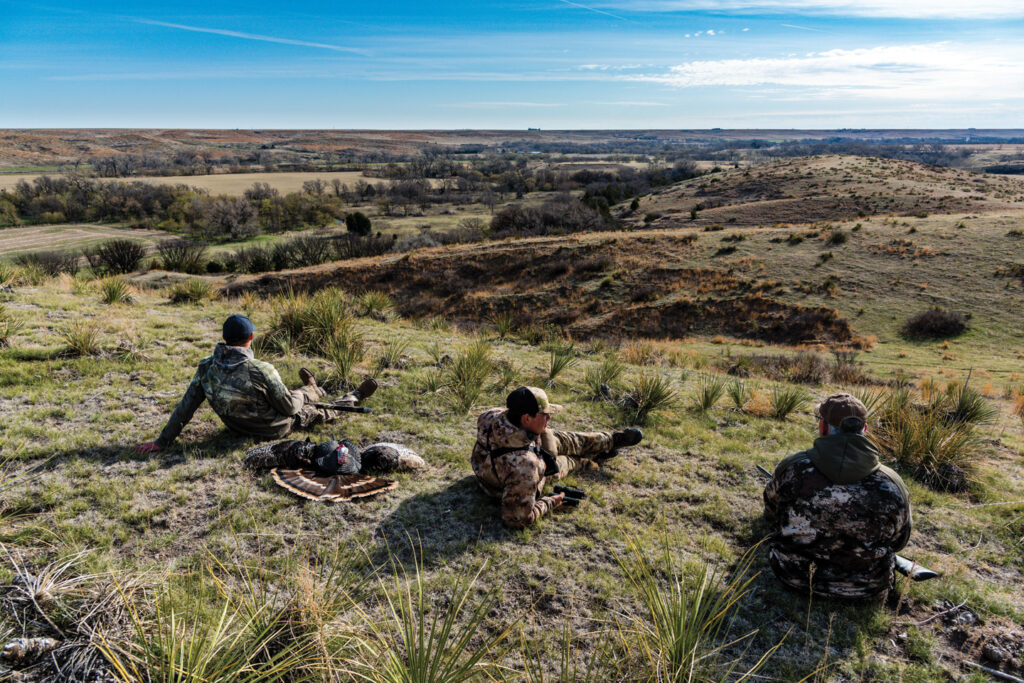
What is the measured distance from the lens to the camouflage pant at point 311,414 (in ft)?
17.4

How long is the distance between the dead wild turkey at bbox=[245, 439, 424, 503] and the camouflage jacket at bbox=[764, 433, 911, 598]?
10.9 feet

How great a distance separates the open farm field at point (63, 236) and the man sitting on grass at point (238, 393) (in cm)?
5656

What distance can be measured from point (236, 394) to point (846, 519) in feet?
16.8

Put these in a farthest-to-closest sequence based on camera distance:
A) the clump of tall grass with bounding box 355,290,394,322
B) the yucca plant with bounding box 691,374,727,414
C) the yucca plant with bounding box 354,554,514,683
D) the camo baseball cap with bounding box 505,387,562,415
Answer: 1. the clump of tall grass with bounding box 355,290,394,322
2. the yucca plant with bounding box 691,374,727,414
3. the camo baseball cap with bounding box 505,387,562,415
4. the yucca plant with bounding box 354,554,514,683

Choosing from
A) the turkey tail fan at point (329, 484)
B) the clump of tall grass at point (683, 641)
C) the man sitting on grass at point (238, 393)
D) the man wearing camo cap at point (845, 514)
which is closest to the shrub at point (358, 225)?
the man sitting on grass at point (238, 393)

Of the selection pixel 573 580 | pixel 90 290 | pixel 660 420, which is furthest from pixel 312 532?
pixel 90 290

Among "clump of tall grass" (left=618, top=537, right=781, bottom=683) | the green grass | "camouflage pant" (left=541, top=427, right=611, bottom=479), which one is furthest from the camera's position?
"camouflage pant" (left=541, top=427, right=611, bottom=479)

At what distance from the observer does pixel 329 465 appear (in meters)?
→ 4.46

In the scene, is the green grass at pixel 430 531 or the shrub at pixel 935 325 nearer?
the green grass at pixel 430 531

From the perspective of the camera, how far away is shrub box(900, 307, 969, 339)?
2138 centimetres

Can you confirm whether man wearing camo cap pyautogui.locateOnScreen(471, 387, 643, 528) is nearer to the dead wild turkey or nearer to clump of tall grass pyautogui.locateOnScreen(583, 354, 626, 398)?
the dead wild turkey

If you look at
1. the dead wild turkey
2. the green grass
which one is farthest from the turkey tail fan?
the green grass

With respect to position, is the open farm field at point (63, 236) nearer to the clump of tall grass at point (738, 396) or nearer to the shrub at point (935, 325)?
the clump of tall grass at point (738, 396)

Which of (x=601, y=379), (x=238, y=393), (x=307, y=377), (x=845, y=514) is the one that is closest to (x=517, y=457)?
(x=845, y=514)
